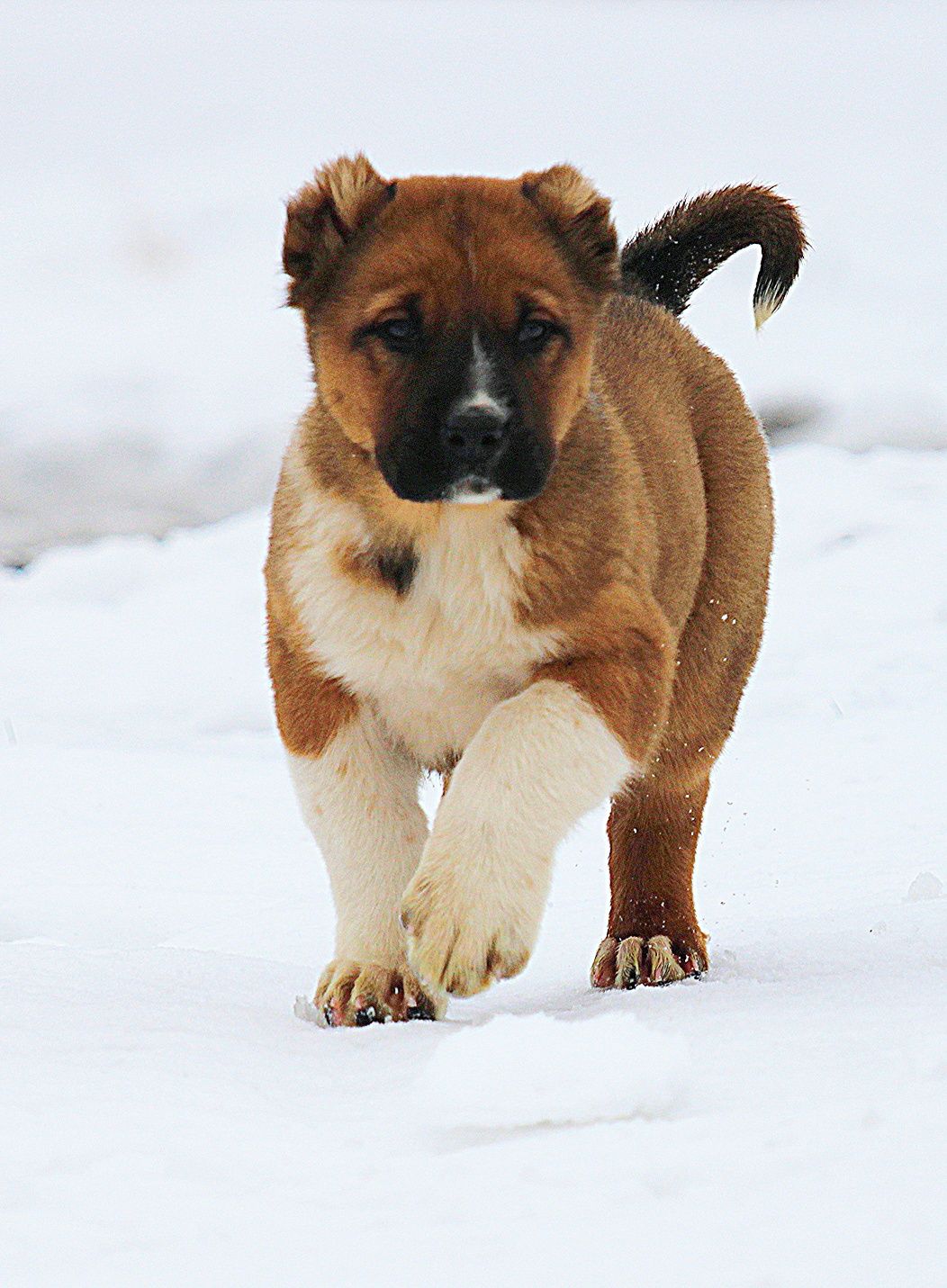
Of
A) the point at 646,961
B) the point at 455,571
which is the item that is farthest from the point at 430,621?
the point at 646,961

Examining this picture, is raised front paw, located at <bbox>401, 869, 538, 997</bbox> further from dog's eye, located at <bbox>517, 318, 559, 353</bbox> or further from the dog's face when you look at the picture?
dog's eye, located at <bbox>517, 318, 559, 353</bbox>

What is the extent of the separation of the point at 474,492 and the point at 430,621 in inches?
14.4

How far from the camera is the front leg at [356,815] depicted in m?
3.64

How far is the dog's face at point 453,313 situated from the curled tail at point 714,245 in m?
1.03

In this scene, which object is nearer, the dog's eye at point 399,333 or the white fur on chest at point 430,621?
the dog's eye at point 399,333

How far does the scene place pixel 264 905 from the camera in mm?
5930

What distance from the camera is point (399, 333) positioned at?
352 centimetres

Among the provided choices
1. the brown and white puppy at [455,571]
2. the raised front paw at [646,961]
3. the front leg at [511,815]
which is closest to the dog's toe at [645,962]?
the raised front paw at [646,961]

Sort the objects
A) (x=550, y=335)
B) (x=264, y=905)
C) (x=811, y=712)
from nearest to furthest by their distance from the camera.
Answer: (x=550, y=335) < (x=264, y=905) < (x=811, y=712)

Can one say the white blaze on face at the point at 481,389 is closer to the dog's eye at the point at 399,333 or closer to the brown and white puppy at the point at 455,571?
the brown and white puppy at the point at 455,571

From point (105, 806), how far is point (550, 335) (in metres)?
4.00

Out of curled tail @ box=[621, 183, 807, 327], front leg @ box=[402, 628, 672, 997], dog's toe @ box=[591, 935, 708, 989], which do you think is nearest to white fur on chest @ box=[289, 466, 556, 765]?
front leg @ box=[402, 628, 672, 997]

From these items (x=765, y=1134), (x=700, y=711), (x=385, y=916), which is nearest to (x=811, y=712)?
(x=700, y=711)

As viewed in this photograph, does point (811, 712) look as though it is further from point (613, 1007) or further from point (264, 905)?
point (613, 1007)
